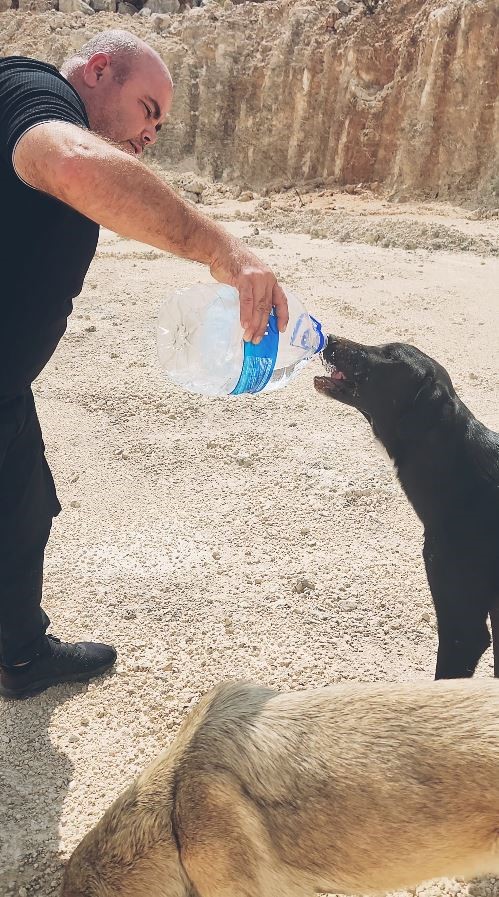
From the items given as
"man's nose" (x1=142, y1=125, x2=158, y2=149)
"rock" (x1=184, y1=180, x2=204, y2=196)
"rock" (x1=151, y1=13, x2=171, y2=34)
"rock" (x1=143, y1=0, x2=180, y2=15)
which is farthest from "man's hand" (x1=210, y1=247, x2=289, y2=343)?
"rock" (x1=143, y1=0, x2=180, y2=15)

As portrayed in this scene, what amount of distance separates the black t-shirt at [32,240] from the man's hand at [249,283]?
469 millimetres

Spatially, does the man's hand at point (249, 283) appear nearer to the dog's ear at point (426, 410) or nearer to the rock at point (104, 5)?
the dog's ear at point (426, 410)

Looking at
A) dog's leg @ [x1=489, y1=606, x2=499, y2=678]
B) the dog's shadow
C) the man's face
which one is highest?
the man's face

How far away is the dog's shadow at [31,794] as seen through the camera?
2295 mm

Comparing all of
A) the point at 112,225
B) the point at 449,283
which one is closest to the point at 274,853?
the point at 112,225

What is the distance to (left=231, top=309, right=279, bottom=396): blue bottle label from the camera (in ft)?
7.18

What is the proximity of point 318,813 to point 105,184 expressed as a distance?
1499mm

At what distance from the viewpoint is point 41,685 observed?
302 centimetres

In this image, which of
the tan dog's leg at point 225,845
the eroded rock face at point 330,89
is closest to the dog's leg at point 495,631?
the tan dog's leg at point 225,845

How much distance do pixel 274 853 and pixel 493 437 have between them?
1.81m

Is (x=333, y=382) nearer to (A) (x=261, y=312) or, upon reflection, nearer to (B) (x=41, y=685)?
(A) (x=261, y=312)

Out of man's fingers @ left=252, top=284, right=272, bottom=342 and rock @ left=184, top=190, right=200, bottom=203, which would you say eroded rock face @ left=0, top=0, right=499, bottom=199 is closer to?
rock @ left=184, top=190, right=200, bottom=203

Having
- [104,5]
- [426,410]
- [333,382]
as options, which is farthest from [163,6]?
[426,410]

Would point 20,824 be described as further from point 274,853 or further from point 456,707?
point 456,707
